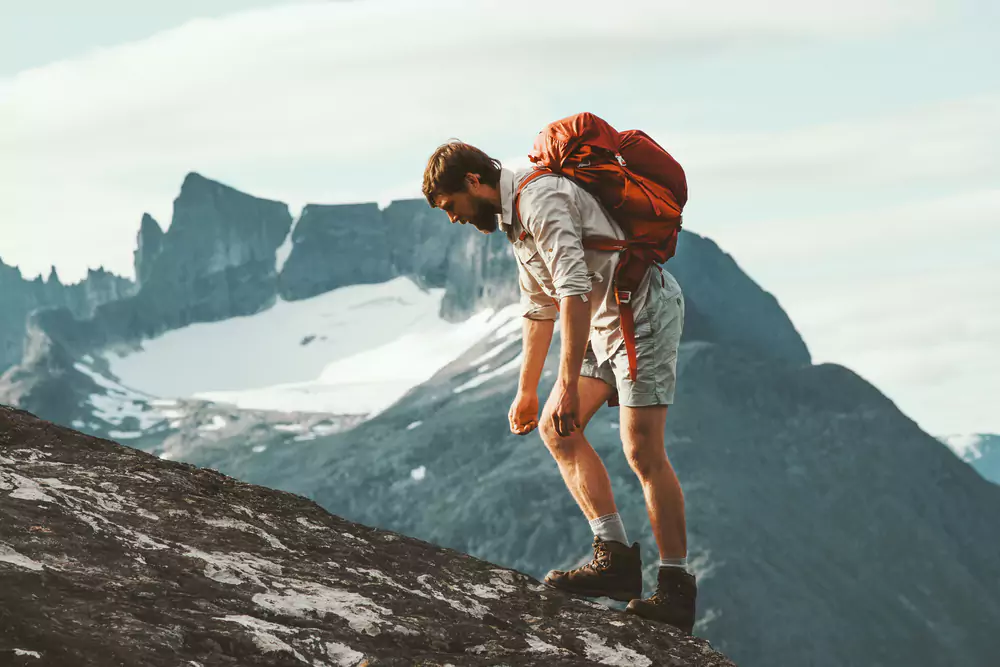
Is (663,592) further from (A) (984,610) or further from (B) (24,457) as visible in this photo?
(A) (984,610)

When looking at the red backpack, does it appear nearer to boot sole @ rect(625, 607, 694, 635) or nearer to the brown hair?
the brown hair

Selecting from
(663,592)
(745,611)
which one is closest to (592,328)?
(663,592)

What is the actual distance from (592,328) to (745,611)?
17459 centimetres

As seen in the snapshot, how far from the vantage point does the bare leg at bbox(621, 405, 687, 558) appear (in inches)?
328

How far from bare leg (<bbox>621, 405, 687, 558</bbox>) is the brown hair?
1744 mm

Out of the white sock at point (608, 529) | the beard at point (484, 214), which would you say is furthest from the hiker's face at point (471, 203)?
the white sock at point (608, 529)

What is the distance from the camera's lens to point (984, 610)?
19438 cm

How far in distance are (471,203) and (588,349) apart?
1.42m

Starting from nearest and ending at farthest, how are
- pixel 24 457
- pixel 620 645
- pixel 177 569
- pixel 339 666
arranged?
pixel 339 666, pixel 177 569, pixel 620 645, pixel 24 457

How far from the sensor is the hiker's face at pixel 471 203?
812 centimetres

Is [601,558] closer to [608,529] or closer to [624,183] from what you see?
[608,529]

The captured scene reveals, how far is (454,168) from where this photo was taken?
8.11 m

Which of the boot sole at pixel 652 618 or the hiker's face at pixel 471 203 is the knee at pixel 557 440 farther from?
the hiker's face at pixel 471 203

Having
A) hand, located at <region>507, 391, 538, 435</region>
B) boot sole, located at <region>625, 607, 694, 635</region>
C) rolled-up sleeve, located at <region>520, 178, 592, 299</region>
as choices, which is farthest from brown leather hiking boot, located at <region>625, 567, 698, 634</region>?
rolled-up sleeve, located at <region>520, 178, 592, 299</region>
